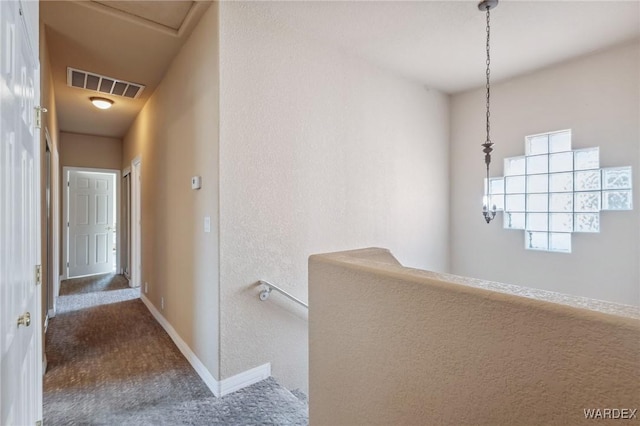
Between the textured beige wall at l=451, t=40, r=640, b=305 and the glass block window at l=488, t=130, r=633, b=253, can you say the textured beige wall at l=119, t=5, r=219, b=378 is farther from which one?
the textured beige wall at l=451, t=40, r=640, b=305

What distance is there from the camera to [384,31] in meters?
2.70

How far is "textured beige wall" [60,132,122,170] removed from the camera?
5.53m

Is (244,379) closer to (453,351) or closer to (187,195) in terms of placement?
(187,195)

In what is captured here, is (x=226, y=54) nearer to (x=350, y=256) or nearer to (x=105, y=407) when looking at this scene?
(x=350, y=256)

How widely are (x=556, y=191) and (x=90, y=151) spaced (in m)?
7.47

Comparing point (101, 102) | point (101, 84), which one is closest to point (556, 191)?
point (101, 84)

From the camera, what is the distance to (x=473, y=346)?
697mm

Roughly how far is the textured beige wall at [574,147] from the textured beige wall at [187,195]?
3.35 metres

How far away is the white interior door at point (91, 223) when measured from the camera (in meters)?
5.77

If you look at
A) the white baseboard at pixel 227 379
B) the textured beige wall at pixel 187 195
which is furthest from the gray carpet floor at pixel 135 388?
the textured beige wall at pixel 187 195

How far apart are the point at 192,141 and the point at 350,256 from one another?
207 cm

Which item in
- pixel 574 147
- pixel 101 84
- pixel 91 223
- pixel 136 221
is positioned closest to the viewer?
pixel 574 147

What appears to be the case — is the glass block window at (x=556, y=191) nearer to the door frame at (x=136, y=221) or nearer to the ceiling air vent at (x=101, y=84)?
the ceiling air vent at (x=101, y=84)

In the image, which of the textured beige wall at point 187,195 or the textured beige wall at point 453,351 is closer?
the textured beige wall at point 453,351
